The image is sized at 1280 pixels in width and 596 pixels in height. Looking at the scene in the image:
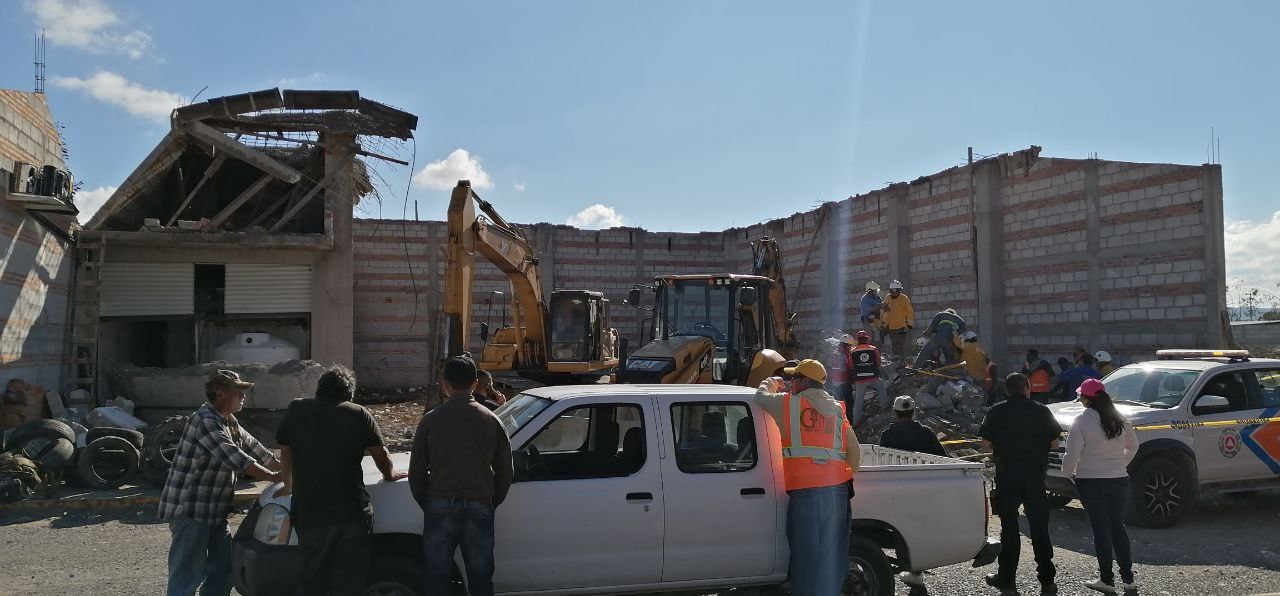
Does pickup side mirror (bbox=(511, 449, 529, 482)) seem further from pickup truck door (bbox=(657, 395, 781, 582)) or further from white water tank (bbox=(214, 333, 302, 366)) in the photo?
white water tank (bbox=(214, 333, 302, 366))

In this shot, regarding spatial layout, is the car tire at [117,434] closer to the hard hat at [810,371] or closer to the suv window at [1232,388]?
the hard hat at [810,371]

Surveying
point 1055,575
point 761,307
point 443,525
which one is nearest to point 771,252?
point 761,307

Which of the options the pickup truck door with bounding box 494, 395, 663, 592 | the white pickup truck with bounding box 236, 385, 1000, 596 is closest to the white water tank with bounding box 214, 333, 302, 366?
the white pickup truck with bounding box 236, 385, 1000, 596

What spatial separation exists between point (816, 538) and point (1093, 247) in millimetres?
12550

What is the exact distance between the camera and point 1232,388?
856 centimetres

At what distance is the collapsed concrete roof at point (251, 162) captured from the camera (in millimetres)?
15617

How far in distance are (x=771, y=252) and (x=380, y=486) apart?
12.3 metres

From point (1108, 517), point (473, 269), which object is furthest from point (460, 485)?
point (473, 269)

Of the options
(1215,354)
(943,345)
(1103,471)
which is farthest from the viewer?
(943,345)

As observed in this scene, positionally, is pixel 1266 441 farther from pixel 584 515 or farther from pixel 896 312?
pixel 896 312

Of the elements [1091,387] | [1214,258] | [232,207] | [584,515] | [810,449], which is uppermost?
[232,207]

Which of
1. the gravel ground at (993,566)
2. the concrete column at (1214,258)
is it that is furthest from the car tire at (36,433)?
the concrete column at (1214,258)

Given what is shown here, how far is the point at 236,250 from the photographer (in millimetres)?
16672

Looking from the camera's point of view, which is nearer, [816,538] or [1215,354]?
[816,538]
